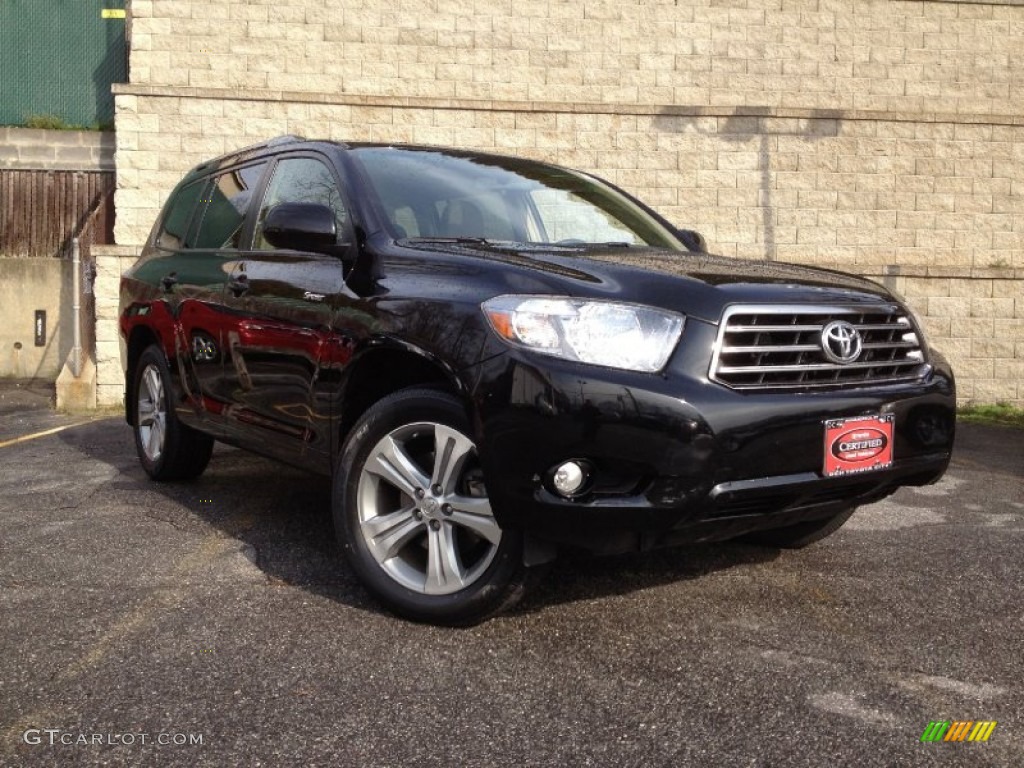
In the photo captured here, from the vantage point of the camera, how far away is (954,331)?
12.6m

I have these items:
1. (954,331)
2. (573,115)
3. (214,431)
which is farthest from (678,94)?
(214,431)

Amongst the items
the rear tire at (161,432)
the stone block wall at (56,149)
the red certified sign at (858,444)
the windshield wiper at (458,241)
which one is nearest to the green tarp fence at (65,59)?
the stone block wall at (56,149)

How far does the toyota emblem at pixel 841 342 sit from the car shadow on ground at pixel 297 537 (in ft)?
3.50

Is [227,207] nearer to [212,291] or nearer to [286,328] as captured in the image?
[212,291]

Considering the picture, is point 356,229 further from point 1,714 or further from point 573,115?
point 573,115

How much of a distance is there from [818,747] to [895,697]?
1.48 ft

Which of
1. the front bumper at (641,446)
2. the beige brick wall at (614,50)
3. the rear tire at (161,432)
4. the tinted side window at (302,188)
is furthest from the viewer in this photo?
the beige brick wall at (614,50)

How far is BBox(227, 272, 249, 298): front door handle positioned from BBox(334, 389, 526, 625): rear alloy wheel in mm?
1320

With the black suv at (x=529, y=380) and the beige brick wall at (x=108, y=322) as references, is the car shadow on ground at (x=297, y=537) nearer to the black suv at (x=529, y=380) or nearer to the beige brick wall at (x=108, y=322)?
the black suv at (x=529, y=380)

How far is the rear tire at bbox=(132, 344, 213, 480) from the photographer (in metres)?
5.71

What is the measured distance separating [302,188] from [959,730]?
11.0ft

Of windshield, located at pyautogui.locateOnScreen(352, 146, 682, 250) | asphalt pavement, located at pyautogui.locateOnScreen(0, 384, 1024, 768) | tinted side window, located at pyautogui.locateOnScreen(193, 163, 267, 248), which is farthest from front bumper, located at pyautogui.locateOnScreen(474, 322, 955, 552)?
tinted side window, located at pyautogui.locateOnScreen(193, 163, 267, 248)

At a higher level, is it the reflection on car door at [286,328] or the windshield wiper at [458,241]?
the windshield wiper at [458,241]

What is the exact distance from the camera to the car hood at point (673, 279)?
3160 millimetres
